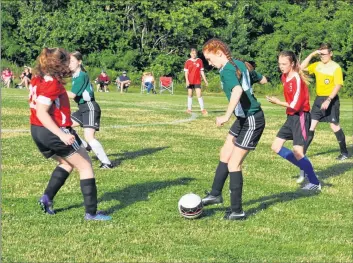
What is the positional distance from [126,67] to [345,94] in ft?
63.7

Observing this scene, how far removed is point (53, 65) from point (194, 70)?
50.5 feet

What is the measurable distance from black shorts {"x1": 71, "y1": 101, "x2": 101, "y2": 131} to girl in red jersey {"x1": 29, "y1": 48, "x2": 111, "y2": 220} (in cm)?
322

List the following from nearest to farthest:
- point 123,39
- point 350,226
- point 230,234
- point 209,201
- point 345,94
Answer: point 230,234
point 350,226
point 209,201
point 345,94
point 123,39

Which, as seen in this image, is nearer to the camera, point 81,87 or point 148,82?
point 81,87

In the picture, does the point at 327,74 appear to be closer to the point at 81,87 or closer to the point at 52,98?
the point at 81,87

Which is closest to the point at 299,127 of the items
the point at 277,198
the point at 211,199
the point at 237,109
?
the point at 277,198

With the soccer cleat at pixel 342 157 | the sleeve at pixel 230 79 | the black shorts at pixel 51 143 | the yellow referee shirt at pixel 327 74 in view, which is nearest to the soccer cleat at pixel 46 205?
the black shorts at pixel 51 143

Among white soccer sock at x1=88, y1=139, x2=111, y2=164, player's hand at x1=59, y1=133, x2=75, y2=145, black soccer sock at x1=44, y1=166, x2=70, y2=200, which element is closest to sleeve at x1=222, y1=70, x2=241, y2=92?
player's hand at x1=59, y1=133, x2=75, y2=145

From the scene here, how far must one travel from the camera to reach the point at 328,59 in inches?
470

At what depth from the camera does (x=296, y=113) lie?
377 inches

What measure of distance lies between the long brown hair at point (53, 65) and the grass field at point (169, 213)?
61.0 inches

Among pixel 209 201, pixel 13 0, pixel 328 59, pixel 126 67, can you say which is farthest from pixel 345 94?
pixel 209 201

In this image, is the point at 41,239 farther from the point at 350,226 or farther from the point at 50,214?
the point at 350,226

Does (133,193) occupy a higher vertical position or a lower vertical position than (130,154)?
higher
